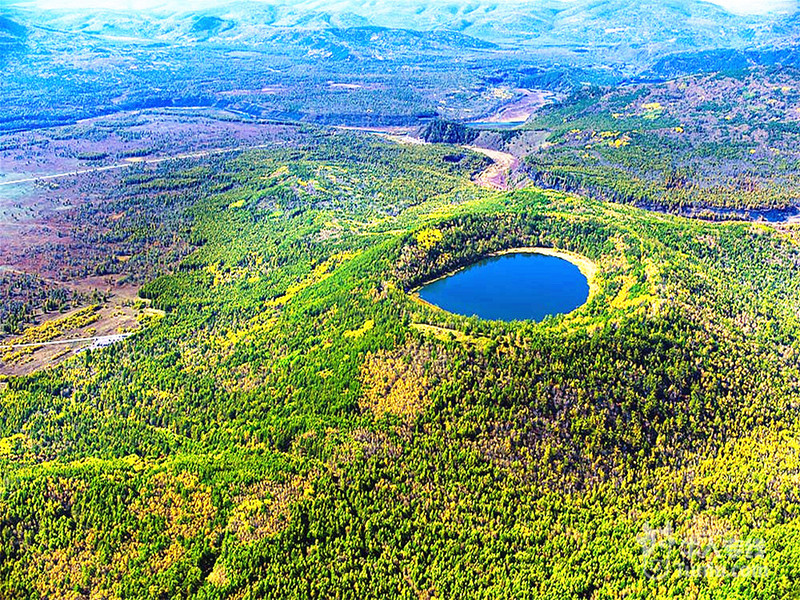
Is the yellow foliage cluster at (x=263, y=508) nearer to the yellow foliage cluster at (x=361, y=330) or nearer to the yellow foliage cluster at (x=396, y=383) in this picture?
the yellow foliage cluster at (x=396, y=383)

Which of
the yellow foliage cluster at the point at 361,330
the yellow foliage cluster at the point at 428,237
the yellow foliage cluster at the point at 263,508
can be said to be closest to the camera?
the yellow foliage cluster at the point at 263,508

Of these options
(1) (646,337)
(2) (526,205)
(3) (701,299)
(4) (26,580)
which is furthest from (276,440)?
(2) (526,205)

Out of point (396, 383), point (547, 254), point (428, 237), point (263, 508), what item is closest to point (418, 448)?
point (396, 383)

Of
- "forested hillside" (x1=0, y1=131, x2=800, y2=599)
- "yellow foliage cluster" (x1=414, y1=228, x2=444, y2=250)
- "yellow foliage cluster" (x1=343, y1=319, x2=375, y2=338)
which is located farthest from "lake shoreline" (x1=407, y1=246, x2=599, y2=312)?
"yellow foliage cluster" (x1=343, y1=319, x2=375, y2=338)

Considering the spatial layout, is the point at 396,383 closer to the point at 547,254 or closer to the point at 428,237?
the point at 428,237

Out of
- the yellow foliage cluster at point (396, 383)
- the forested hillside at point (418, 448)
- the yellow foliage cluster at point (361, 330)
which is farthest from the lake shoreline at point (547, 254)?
the yellow foliage cluster at point (396, 383)

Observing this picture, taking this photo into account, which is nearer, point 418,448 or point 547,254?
point 418,448

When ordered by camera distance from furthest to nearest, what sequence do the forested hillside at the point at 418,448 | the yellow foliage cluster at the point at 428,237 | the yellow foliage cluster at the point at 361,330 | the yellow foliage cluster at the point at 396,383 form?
the yellow foliage cluster at the point at 428,237
the yellow foliage cluster at the point at 361,330
the yellow foliage cluster at the point at 396,383
the forested hillside at the point at 418,448

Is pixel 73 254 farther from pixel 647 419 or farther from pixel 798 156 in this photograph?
pixel 798 156

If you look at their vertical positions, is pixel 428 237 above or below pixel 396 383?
above
